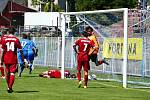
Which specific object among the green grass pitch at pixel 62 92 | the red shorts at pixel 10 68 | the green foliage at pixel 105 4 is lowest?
the green grass pitch at pixel 62 92

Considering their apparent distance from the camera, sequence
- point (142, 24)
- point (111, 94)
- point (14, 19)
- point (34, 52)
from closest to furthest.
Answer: point (111, 94) → point (142, 24) → point (34, 52) → point (14, 19)

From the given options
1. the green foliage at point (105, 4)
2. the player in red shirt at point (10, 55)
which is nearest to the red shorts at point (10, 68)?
the player in red shirt at point (10, 55)

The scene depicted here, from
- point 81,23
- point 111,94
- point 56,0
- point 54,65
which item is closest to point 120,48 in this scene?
point 81,23

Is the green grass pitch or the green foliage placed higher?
the green foliage

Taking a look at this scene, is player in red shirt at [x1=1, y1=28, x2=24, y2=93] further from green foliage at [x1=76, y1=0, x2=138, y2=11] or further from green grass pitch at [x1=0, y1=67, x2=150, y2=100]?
green foliage at [x1=76, y1=0, x2=138, y2=11]

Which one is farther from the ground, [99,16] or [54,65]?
[99,16]

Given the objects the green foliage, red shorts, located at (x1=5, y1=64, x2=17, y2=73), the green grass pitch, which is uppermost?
the green foliage

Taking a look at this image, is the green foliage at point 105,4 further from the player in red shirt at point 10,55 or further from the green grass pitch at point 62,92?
the player in red shirt at point 10,55

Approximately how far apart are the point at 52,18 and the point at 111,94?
142 ft

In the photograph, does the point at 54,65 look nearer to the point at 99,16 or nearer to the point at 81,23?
the point at 81,23

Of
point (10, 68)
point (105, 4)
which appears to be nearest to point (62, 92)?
point (10, 68)

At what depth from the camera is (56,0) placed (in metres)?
97.8

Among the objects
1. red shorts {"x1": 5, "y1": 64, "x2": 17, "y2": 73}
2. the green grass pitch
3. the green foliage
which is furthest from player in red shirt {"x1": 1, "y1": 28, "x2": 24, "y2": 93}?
the green foliage

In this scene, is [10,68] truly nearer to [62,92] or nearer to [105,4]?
[62,92]
